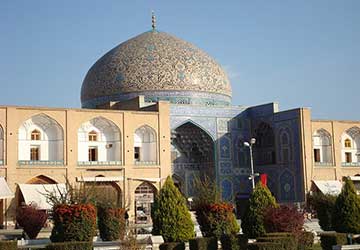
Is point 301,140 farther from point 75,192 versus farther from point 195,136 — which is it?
point 75,192

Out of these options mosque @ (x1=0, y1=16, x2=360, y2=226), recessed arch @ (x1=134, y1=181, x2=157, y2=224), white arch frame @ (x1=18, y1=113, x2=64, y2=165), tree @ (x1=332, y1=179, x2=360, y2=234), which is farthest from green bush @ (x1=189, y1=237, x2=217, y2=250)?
recessed arch @ (x1=134, y1=181, x2=157, y2=224)

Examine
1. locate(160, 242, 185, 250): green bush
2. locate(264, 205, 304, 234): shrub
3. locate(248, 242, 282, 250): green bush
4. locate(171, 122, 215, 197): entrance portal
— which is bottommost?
locate(160, 242, 185, 250): green bush

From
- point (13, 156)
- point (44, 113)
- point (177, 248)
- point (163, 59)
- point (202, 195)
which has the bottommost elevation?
point (177, 248)

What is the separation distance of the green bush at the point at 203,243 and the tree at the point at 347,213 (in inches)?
144

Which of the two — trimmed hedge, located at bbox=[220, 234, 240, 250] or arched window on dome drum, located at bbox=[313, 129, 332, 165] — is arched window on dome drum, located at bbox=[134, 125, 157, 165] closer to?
arched window on dome drum, located at bbox=[313, 129, 332, 165]

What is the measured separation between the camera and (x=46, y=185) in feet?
90.1

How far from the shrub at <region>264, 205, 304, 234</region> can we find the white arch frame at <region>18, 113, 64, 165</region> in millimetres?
13306

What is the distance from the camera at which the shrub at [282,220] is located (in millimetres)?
16812

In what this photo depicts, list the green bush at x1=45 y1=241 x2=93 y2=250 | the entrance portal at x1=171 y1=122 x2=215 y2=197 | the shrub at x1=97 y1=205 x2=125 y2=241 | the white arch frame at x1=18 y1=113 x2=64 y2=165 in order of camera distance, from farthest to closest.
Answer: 1. the entrance portal at x1=171 y1=122 x2=215 y2=197
2. the white arch frame at x1=18 y1=113 x2=64 y2=165
3. the shrub at x1=97 y1=205 x2=125 y2=241
4. the green bush at x1=45 y1=241 x2=93 y2=250

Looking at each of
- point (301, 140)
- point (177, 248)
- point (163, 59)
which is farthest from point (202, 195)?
point (163, 59)

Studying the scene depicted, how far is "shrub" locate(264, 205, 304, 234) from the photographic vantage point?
1681 cm

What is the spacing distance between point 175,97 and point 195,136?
222 centimetres

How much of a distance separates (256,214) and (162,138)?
13554 mm

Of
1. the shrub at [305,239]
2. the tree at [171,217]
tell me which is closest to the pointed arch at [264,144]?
the tree at [171,217]
